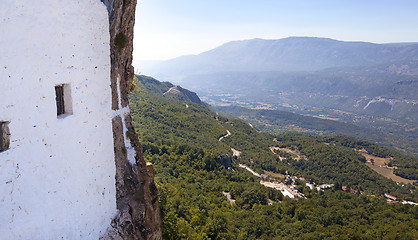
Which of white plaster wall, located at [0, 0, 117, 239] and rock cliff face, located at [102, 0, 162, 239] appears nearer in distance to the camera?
white plaster wall, located at [0, 0, 117, 239]

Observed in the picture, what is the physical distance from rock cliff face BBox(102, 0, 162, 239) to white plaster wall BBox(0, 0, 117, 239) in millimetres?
902

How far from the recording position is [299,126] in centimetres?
18750

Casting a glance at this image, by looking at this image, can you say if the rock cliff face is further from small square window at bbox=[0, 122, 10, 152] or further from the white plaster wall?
small square window at bbox=[0, 122, 10, 152]

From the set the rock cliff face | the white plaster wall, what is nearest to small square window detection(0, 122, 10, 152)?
the white plaster wall

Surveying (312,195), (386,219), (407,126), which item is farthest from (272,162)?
(407,126)

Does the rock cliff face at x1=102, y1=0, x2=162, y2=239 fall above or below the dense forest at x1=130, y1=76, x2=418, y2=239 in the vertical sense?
above

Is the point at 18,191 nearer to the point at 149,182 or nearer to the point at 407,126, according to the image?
the point at 149,182

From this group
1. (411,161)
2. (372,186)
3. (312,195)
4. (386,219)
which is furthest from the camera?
(411,161)

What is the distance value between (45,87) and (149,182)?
7178mm

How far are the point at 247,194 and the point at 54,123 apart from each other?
34517mm

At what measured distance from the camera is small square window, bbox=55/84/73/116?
7770 millimetres

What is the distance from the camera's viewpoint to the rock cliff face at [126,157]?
10031mm

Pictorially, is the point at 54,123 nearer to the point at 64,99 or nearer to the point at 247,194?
the point at 64,99

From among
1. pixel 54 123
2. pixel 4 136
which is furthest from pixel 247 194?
pixel 4 136
